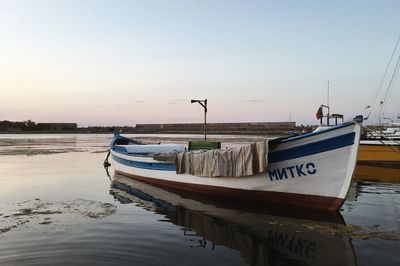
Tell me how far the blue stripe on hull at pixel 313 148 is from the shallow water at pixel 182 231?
181 centimetres

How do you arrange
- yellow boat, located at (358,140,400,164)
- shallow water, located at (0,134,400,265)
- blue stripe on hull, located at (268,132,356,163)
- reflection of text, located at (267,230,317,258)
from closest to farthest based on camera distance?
shallow water, located at (0,134,400,265)
reflection of text, located at (267,230,317,258)
blue stripe on hull, located at (268,132,356,163)
yellow boat, located at (358,140,400,164)

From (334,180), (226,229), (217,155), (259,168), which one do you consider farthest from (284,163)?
(226,229)

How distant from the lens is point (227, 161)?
43.1 ft

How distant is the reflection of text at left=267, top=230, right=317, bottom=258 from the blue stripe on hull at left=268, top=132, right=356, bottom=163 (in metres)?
3.29

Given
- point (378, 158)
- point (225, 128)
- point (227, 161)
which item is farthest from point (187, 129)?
point (227, 161)

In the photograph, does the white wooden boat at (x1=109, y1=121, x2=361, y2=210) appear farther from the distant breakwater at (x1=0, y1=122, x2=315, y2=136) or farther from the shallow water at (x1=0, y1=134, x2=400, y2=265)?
the distant breakwater at (x1=0, y1=122, x2=315, y2=136)

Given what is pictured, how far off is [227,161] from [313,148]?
309 centimetres

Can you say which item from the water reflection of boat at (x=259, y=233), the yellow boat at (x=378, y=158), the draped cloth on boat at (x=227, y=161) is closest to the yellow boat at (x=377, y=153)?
the yellow boat at (x=378, y=158)

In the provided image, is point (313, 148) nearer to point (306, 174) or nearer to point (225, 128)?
point (306, 174)

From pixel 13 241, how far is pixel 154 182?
9393 millimetres

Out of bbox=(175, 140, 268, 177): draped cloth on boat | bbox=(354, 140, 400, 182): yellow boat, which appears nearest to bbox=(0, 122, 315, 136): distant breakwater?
bbox=(354, 140, 400, 182): yellow boat

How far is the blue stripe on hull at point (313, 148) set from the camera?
439 inches

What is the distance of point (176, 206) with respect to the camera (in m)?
12.8

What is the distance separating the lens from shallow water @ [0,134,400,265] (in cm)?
734
